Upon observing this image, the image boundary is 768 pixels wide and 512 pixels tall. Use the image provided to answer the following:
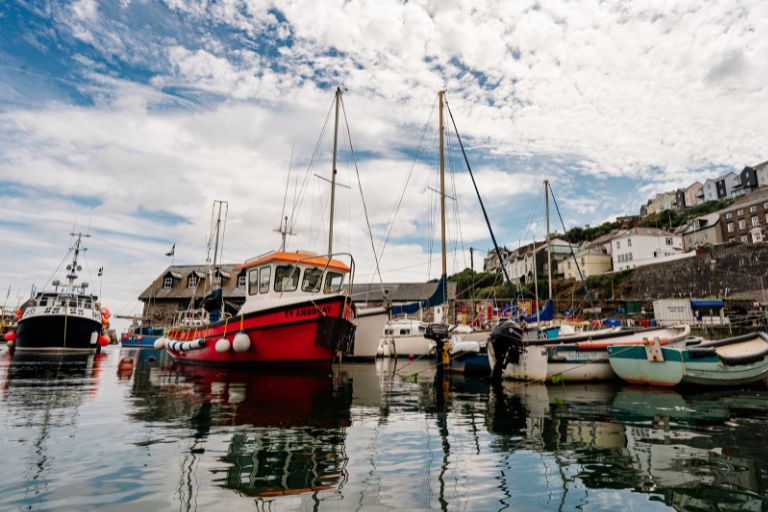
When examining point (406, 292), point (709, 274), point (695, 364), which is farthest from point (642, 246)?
point (695, 364)

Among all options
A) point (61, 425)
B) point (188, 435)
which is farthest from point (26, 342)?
point (188, 435)

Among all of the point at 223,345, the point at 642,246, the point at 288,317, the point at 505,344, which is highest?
the point at 642,246

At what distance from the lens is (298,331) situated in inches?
587

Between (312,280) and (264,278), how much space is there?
1970 mm

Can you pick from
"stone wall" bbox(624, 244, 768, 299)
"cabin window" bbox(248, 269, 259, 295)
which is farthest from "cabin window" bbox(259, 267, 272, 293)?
"stone wall" bbox(624, 244, 768, 299)

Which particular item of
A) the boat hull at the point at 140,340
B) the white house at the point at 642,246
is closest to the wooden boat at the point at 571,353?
the boat hull at the point at 140,340

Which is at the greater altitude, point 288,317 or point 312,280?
point 312,280

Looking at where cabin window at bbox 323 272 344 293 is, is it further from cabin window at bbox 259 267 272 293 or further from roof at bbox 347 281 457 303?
roof at bbox 347 281 457 303

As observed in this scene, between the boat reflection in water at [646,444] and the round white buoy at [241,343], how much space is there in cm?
920

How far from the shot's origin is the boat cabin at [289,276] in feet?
54.1

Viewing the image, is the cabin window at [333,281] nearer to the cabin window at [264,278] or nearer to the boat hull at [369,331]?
the cabin window at [264,278]

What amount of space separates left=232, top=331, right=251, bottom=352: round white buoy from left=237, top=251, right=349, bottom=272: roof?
314cm

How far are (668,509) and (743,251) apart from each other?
166ft

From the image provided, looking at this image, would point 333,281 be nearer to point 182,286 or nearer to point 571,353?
point 571,353
